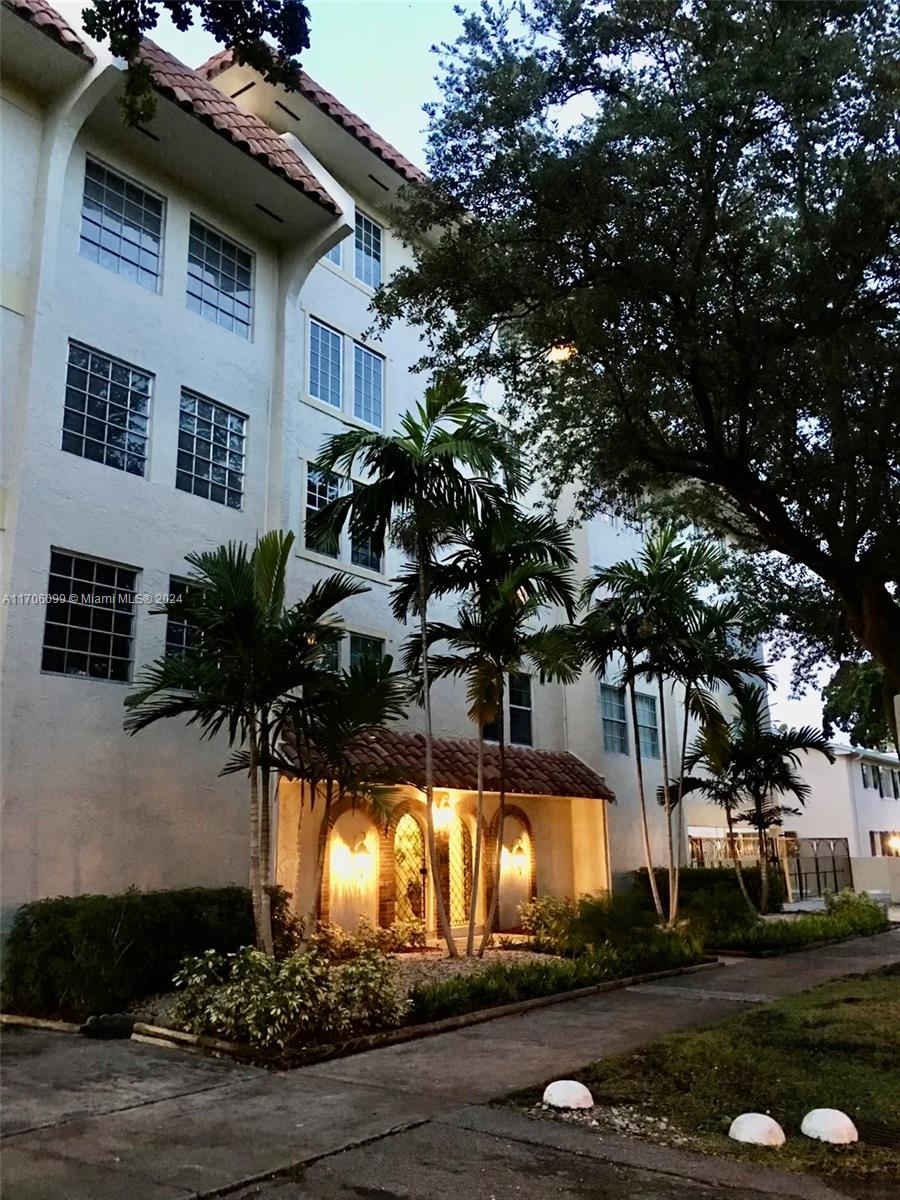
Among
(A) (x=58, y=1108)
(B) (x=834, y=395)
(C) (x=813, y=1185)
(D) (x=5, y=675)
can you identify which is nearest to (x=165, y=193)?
(D) (x=5, y=675)

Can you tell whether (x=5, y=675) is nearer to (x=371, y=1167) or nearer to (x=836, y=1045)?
(x=371, y=1167)

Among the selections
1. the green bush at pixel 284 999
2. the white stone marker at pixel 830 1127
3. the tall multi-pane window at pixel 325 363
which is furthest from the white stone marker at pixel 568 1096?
the tall multi-pane window at pixel 325 363

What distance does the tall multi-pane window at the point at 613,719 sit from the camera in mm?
19688

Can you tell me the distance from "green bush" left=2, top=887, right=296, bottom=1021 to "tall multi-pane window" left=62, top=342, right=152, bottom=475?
5.28 metres

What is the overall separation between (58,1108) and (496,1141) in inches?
113

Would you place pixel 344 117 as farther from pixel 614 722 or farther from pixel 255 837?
pixel 614 722

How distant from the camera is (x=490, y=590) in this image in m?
12.5

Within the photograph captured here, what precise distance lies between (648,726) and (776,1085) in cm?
1514

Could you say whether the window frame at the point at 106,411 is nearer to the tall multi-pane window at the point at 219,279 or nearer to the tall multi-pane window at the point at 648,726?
the tall multi-pane window at the point at 219,279

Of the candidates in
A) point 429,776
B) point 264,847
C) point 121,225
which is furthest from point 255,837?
point 121,225

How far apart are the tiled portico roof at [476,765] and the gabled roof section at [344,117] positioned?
8816 millimetres

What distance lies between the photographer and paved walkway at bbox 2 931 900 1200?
15.5 ft

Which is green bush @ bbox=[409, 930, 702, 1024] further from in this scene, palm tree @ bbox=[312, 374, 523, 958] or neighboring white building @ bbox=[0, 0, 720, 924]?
neighboring white building @ bbox=[0, 0, 720, 924]

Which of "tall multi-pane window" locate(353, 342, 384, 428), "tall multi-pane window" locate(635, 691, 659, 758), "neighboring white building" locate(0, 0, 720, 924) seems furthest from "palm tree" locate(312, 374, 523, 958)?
"tall multi-pane window" locate(635, 691, 659, 758)
